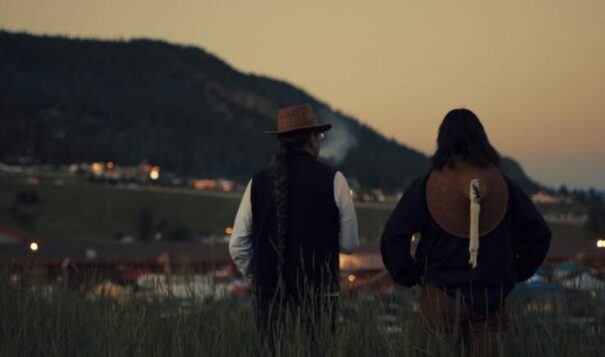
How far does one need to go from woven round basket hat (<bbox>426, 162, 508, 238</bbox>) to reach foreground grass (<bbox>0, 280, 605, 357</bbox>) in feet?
1.57

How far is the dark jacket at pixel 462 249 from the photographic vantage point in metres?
4.89

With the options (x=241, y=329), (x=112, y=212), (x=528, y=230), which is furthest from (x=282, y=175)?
(x=112, y=212)

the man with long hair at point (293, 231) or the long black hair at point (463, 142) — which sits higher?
the long black hair at point (463, 142)

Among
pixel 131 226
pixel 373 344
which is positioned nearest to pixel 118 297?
pixel 373 344

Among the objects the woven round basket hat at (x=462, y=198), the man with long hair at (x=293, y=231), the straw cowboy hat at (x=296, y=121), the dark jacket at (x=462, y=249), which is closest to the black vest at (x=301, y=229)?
the man with long hair at (x=293, y=231)

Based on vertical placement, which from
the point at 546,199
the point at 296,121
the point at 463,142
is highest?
the point at 296,121

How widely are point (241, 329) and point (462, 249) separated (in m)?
1.38

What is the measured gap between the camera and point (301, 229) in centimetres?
550

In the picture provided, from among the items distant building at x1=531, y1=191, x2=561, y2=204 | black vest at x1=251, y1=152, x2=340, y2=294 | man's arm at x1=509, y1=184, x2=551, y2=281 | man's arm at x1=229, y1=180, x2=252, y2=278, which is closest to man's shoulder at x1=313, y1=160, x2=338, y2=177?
black vest at x1=251, y1=152, x2=340, y2=294

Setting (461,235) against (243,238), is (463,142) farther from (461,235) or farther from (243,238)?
(243,238)

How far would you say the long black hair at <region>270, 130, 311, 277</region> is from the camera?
216 inches

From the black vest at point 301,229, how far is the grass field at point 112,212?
130 metres

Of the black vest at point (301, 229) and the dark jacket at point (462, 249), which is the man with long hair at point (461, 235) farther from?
the black vest at point (301, 229)

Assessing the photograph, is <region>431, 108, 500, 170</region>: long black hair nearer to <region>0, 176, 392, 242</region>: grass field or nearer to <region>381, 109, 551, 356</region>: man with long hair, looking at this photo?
<region>381, 109, 551, 356</region>: man with long hair
